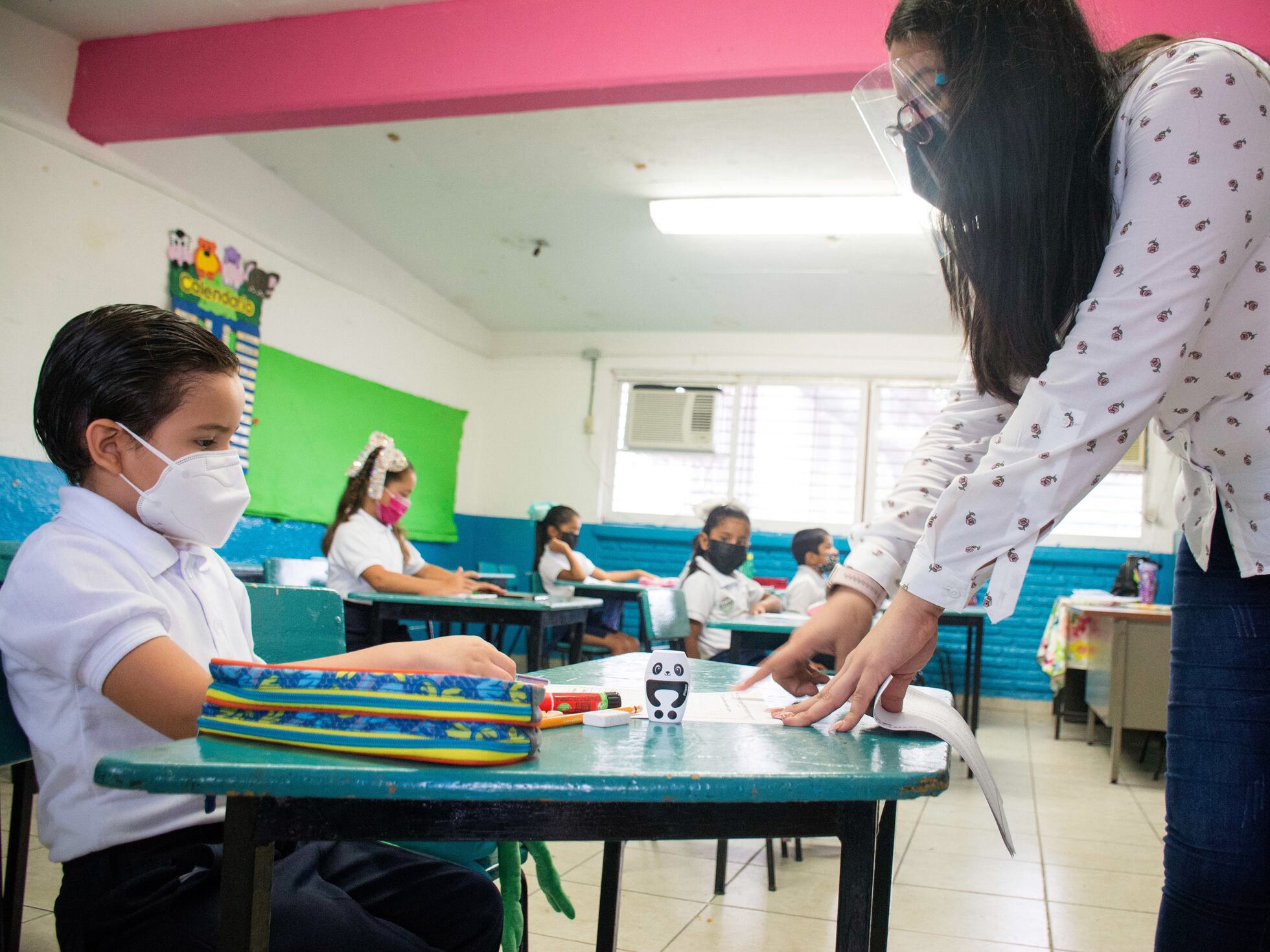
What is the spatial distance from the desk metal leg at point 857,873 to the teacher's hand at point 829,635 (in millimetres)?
267

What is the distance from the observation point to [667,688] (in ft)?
3.24

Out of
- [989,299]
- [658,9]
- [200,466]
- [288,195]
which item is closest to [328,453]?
[288,195]

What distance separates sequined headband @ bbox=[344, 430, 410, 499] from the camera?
14.2 ft

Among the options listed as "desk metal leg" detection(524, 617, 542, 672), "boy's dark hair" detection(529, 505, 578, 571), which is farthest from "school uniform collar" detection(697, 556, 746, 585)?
"boy's dark hair" detection(529, 505, 578, 571)

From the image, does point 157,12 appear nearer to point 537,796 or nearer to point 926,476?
point 926,476

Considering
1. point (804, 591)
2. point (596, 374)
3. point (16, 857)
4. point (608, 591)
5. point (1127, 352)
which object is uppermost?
point (596, 374)

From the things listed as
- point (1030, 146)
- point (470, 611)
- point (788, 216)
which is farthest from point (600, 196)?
point (1030, 146)

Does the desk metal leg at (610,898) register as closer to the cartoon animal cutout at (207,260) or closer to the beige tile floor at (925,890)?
the beige tile floor at (925,890)

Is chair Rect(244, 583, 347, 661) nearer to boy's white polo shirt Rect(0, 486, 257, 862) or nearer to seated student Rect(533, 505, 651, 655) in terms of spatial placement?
boy's white polo shirt Rect(0, 486, 257, 862)

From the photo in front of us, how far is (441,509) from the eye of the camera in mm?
7449

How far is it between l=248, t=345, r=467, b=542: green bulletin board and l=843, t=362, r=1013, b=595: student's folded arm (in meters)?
4.52

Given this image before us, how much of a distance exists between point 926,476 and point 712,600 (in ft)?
11.1

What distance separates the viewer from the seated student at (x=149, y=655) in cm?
91

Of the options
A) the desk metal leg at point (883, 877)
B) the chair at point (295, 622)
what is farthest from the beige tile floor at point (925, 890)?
the desk metal leg at point (883, 877)
